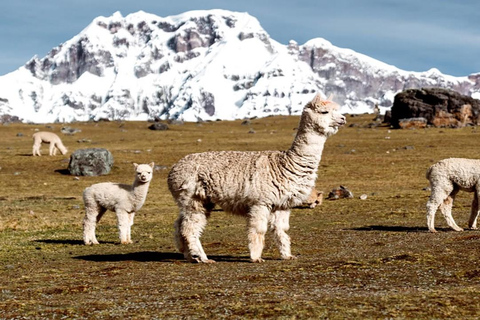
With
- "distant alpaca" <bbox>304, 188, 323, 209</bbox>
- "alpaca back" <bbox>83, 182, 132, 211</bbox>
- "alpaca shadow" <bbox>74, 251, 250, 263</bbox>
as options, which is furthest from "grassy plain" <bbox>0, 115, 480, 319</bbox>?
"alpaca back" <bbox>83, 182, 132, 211</bbox>

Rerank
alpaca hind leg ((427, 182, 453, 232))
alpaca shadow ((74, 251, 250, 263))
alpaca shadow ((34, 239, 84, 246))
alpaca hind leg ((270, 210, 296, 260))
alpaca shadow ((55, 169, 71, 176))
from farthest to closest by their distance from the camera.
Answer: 1. alpaca shadow ((55, 169, 71, 176))
2. alpaca shadow ((34, 239, 84, 246))
3. alpaca hind leg ((427, 182, 453, 232))
4. alpaca shadow ((74, 251, 250, 263))
5. alpaca hind leg ((270, 210, 296, 260))

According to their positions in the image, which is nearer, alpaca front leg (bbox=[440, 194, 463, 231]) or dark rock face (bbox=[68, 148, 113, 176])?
alpaca front leg (bbox=[440, 194, 463, 231])

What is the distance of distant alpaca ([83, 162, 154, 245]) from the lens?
2170 cm

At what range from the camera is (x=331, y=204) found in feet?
109

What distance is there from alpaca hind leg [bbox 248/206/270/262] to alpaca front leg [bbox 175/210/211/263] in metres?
1.26

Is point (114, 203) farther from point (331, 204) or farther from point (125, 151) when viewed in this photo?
point (125, 151)

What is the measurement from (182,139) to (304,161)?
61699 millimetres

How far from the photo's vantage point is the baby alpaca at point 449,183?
20.8 meters

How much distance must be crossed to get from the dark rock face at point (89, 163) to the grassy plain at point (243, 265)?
5103 millimetres

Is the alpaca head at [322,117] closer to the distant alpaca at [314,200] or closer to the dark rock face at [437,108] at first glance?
the distant alpaca at [314,200]

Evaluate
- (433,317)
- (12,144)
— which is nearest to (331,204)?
(433,317)

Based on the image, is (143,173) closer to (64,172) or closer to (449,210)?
(449,210)

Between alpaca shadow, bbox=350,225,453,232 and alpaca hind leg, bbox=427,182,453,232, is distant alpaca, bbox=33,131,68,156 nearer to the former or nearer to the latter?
alpaca shadow, bbox=350,225,453,232

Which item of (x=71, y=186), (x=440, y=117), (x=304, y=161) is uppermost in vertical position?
(x=440, y=117)
